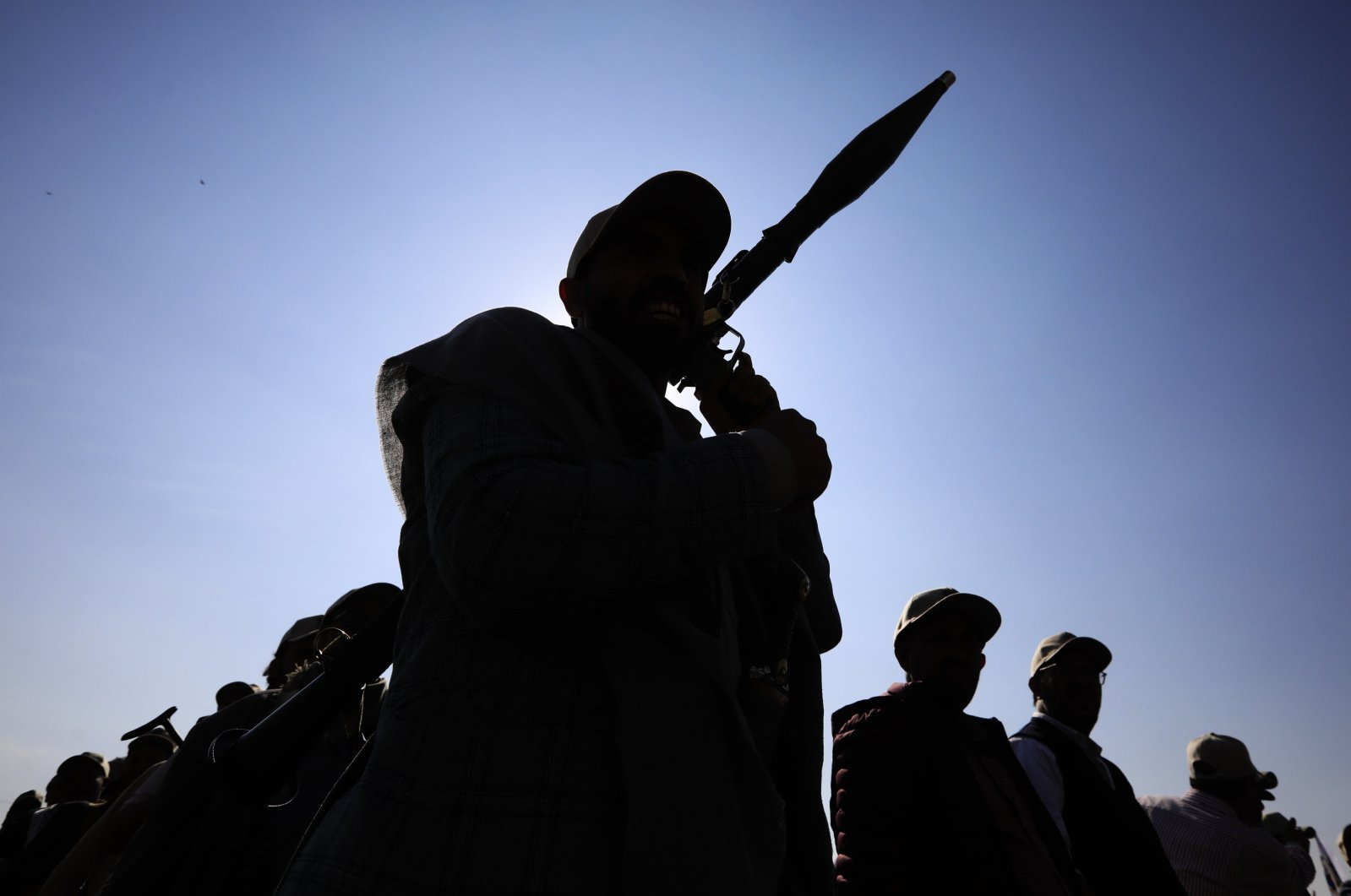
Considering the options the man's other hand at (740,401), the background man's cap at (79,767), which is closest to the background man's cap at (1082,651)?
the man's other hand at (740,401)

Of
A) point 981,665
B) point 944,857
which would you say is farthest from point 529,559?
point 981,665

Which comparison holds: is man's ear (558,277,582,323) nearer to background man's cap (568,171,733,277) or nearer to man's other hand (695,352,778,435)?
background man's cap (568,171,733,277)

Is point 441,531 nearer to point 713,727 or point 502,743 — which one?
point 502,743

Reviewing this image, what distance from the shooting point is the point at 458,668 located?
1.39m

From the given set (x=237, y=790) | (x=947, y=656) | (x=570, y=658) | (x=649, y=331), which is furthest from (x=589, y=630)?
(x=947, y=656)

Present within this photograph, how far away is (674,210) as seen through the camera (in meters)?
2.17

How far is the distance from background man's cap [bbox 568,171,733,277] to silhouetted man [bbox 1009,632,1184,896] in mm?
3952

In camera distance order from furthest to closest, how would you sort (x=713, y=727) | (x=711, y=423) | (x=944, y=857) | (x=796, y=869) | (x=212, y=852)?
(x=944, y=857), (x=212, y=852), (x=711, y=423), (x=796, y=869), (x=713, y=727)

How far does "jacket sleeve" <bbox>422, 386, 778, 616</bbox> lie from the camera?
1.34 metres

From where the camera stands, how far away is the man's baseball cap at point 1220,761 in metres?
6.46

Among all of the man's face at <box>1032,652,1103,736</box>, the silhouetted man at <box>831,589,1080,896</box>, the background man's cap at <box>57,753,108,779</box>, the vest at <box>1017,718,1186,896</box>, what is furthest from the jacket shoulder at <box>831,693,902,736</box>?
the background man's cap at <box>57,753,108,779</box>

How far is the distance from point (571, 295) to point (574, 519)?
1.08 metres

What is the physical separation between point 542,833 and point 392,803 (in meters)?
0.24

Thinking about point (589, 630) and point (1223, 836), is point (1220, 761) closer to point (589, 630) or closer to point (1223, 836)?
point (1223, 836)
